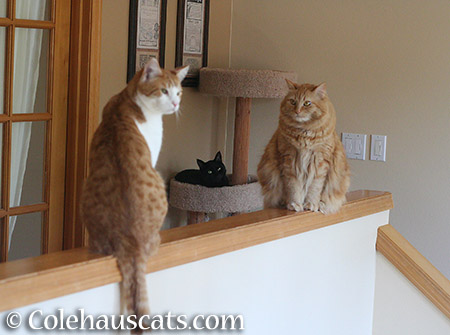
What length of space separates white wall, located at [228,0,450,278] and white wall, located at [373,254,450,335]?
717 mm

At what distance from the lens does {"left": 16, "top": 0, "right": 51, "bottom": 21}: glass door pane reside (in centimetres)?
247

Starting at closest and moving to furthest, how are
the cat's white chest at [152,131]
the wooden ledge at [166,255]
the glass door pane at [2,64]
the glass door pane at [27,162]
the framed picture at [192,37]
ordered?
the wooden ledge at [166,255], the cat's white chest at [152,131], the glass door pane at [2,64], the glass door pane at [27,162], the framed picture at [192,37]

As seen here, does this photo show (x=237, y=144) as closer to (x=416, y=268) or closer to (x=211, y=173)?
(x=211, y=173)

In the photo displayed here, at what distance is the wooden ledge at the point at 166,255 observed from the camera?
1009 mm

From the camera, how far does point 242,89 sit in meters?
2.98

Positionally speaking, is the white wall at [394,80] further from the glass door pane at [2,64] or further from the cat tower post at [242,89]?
the glass door pane at [2,64]

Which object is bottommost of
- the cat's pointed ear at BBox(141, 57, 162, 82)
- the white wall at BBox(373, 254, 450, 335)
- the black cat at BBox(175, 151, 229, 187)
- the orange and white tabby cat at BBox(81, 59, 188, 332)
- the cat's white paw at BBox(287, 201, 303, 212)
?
the white wall at BBox(373, 254, 450, 335)

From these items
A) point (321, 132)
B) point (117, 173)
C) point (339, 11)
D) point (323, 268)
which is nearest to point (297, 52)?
point (339, 11)

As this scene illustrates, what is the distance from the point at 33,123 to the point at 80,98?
0.80 feet

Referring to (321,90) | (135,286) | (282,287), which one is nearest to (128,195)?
(135,286)

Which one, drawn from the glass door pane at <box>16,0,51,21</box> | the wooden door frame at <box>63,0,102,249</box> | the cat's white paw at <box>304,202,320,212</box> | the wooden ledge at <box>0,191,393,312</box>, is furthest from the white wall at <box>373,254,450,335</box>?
the glass door pane at <box>16,0,51,21</box>

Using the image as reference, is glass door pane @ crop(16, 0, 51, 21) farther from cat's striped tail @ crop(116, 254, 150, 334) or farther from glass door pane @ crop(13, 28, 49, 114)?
cat's striped tail @ crop(116, 254, 150, 334)

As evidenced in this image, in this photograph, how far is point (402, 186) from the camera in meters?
2.78

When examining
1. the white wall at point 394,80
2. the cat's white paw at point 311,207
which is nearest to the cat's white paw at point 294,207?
the cat's white paw at point 311,207
